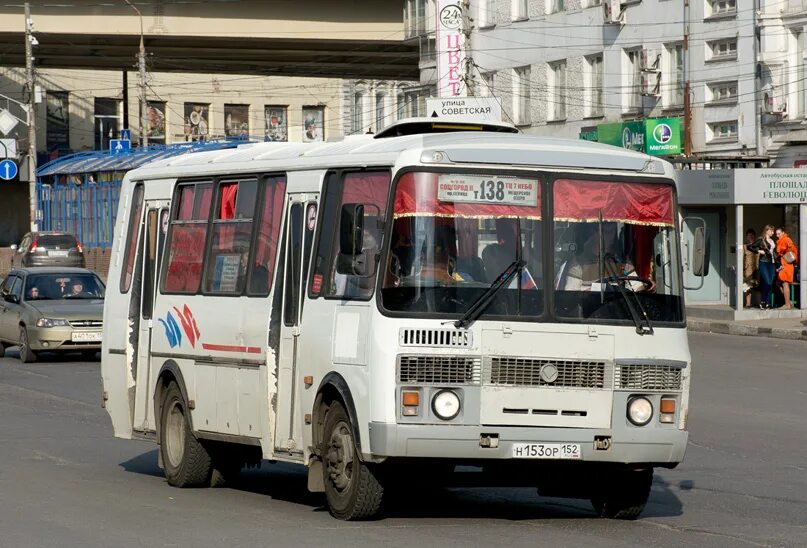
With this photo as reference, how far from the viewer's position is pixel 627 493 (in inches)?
420

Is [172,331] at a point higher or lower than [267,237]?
lower

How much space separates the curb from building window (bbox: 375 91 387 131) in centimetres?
4467

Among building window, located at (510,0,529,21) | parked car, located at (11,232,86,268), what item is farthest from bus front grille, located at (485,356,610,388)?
parked car, located at (11,232,86,268)

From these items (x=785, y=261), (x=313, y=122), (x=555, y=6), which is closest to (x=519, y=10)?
(x=555, y=6)

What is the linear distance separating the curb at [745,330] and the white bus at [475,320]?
20.5 m

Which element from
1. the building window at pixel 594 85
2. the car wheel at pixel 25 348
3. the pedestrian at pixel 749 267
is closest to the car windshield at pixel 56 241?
the building window at pixel 594 85

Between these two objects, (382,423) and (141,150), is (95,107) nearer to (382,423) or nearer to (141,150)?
(141,150)

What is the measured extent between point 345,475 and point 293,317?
1300mm

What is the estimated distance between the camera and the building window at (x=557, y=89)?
51.1m

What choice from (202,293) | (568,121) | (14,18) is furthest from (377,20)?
(202,293)

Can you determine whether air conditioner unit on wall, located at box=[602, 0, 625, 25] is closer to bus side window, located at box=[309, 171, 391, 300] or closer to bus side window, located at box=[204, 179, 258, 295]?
bus side window, located at box=[204, 179, 258, 295]

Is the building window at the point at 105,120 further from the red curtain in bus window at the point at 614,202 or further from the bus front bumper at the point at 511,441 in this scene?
the bus front bumper at the point at 511,441

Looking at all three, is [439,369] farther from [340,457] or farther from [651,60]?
[651,60]

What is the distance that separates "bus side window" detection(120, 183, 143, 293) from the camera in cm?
1378
